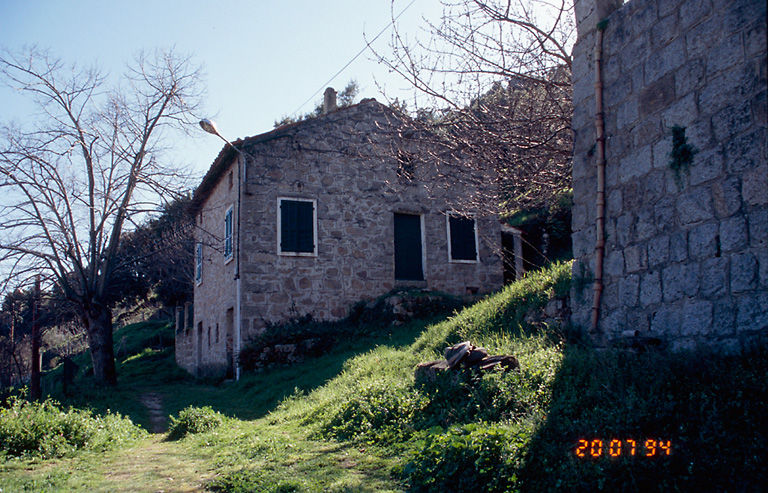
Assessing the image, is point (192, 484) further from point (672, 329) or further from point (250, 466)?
point (672, 329)

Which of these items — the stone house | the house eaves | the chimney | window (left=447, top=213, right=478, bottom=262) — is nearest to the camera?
the stone house

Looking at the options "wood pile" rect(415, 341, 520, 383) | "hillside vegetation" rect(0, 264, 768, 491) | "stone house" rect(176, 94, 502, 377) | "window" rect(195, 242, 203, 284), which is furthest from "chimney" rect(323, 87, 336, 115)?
"wood pile" rect(415, 341, 520, 383)

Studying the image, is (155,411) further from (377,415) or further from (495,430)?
(495,430)

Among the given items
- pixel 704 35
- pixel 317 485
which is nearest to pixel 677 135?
pixel 704 35

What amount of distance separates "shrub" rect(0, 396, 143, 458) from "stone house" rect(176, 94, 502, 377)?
6290mm

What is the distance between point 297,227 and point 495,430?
10993mm

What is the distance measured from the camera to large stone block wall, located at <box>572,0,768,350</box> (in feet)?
14.4

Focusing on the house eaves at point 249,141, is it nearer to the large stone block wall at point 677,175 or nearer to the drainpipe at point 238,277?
the drainpipe at point 238,277

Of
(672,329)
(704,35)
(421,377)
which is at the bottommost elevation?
(421,377)

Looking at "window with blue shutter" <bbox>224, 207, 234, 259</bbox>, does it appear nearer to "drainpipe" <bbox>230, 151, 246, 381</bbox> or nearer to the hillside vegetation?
"drainpipe" <bbox>230, 151, 246, 381</bbox>

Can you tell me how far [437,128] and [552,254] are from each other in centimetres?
1273

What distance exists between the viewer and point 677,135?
5.07m

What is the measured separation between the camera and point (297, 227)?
14.9 meters
